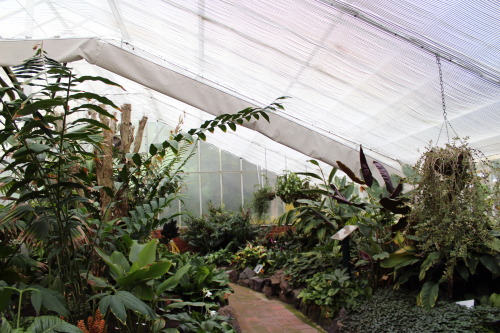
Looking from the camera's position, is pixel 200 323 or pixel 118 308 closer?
pixel 118 308

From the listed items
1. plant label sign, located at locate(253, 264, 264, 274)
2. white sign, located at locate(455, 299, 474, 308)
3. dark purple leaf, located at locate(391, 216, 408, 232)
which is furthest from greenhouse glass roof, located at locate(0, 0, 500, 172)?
plant label sign, located at locate(253, 264, 264, 274)

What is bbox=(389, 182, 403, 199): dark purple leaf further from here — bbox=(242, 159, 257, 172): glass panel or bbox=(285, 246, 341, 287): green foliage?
bbox=(242, 159, 257, 172): glass panel

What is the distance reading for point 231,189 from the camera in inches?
482

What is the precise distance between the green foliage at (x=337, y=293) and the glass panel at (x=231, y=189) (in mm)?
7496

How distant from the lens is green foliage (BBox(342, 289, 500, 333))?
2852mm

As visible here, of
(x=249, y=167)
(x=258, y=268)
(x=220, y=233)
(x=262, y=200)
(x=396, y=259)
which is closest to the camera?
(x=396, y=259)

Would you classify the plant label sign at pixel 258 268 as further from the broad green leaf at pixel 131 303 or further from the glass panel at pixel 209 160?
the glass panel at pixel 209 160

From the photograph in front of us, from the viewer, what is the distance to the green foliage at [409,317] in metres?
2.85

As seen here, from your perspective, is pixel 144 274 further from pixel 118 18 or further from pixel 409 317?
pixel 118 18

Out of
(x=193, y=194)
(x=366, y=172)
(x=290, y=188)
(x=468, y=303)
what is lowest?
(x=468, y=303)

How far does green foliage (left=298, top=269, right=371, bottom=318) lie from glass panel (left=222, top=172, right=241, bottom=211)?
24.6ft

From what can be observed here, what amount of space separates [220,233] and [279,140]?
4210 mm

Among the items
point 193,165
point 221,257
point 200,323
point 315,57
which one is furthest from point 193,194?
point 200,323

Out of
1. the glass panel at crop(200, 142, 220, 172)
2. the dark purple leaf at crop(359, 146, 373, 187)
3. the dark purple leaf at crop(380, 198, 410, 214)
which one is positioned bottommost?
the dark purple leaf at crop(380, 198, 410, 214)
